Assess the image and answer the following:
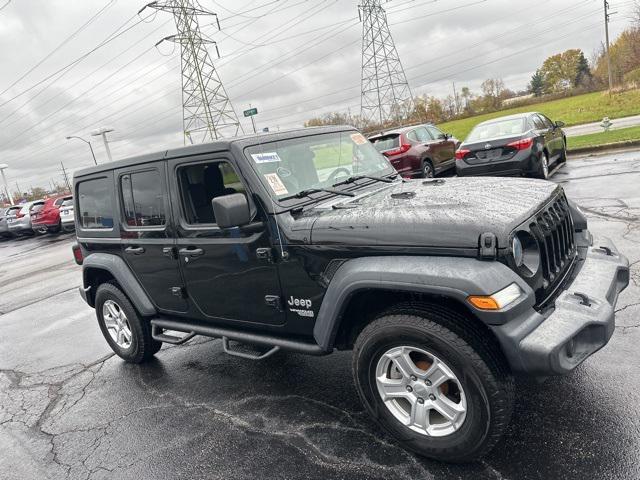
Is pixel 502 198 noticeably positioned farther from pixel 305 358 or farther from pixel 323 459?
pixel 305 358

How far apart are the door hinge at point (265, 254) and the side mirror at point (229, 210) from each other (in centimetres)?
28

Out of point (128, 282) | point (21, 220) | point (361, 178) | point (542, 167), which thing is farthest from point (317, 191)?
point (21, 220)

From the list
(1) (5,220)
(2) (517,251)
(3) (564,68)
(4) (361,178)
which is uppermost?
(3) (564,68)

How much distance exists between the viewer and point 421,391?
107 inches

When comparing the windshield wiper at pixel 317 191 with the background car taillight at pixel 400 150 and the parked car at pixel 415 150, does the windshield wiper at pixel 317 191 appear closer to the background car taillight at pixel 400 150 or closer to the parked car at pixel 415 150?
the parked car at pixel 415 150

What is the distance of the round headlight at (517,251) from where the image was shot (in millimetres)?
2530

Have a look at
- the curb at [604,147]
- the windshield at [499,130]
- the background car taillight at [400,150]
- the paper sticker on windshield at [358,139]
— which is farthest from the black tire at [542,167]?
the paper sticker on windshield at [358,139]

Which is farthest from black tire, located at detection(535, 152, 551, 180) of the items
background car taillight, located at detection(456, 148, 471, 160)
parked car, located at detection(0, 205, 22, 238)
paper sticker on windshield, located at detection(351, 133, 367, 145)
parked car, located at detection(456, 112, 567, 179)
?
parked car, located at detection(0, 205, 22, 238)

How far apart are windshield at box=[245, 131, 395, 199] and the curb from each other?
41.5ft

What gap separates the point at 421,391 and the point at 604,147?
1442 centimetres

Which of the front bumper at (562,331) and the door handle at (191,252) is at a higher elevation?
the door handle at (191,252)

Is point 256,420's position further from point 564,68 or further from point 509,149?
point 564,68

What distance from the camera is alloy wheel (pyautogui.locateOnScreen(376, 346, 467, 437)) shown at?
2.63 meters

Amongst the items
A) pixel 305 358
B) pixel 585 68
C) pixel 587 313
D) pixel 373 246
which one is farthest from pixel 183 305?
pixel 585 68
